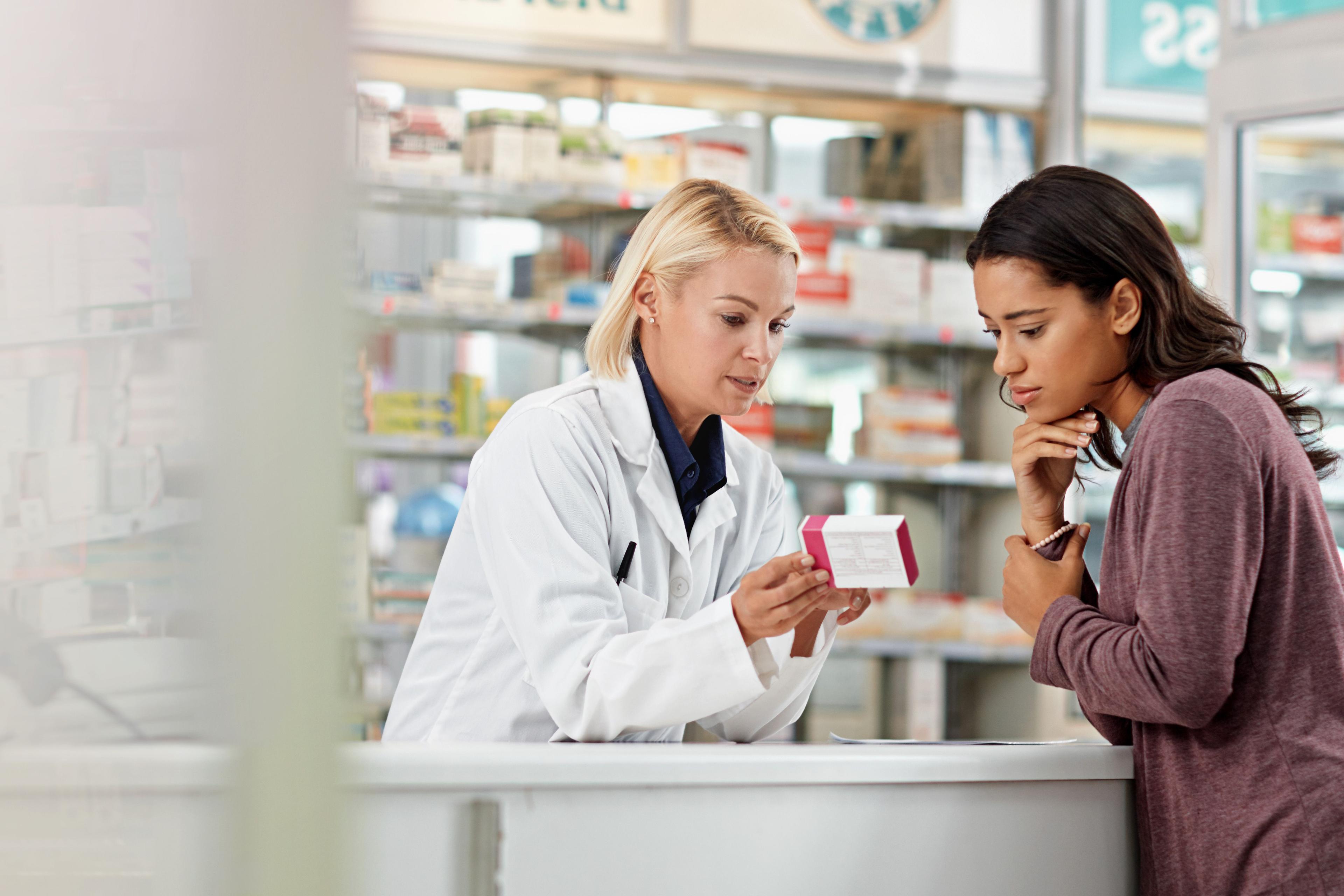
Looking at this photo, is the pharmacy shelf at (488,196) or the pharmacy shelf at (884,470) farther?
the pharmacy shelf at (884,470)

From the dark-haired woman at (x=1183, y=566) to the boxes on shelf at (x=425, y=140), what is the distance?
276 cm

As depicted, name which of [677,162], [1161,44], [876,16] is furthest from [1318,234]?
[677,162]

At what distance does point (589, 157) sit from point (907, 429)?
4.65 feet

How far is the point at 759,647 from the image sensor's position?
4.61 ft

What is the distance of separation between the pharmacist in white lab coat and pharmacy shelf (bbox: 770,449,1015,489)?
7.64ft

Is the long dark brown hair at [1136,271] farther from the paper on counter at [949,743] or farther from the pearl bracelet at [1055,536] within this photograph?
the paper on counter at [949,743]

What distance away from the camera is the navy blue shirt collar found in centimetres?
167

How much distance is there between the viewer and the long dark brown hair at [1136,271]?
1362 millimetres

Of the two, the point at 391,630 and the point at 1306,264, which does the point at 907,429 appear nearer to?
the point at 1306,264

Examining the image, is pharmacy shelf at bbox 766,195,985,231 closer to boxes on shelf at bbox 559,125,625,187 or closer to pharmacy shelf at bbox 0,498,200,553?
boxes on shelf at bbox 559,125,625,187

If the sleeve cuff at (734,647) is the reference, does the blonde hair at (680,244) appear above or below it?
→ above

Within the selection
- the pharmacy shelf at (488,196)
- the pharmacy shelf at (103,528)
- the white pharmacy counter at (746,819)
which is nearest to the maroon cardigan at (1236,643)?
the white pharmacy counter at (746,819)

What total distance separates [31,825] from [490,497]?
43.3 inches

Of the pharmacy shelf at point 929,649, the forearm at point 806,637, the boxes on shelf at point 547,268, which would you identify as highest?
the boxes on shelf at point 547,268
